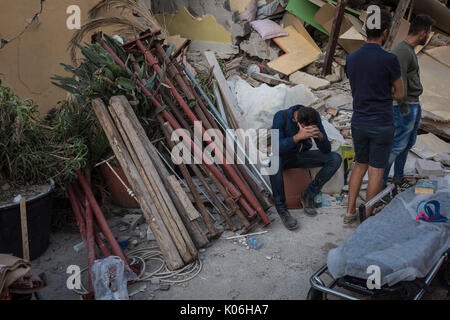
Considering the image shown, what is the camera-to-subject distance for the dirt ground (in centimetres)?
288

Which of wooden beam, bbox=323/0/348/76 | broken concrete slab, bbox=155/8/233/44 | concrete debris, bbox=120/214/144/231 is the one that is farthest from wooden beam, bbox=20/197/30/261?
broken concrete slab, bbox=155/8/233/44

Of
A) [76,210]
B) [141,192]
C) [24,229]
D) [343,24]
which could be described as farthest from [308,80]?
[24,229]

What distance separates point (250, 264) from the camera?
10.6ft

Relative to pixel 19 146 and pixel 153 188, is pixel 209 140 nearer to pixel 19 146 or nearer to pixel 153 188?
pixel 153 188

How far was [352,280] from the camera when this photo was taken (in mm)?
2418

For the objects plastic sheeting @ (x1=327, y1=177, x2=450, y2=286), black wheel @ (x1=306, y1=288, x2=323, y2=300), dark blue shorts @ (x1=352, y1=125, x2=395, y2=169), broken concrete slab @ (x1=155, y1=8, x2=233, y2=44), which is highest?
broken concrete slab @ (x1=155, y1=8, x2=233, y2=44)

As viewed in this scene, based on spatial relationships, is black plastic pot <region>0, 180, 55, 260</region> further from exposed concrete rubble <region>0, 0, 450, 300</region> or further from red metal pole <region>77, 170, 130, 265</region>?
red metal pole <region>77, 170, 130, 265</region>

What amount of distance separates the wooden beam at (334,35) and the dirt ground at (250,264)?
3.98m

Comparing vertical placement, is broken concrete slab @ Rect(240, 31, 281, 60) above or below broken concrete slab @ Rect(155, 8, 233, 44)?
below

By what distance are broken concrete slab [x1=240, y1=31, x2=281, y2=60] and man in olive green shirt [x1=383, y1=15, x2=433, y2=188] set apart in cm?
407

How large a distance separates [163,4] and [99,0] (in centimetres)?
335

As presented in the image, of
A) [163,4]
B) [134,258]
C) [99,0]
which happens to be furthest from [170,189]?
[163,4]

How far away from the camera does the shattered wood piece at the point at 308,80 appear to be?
6988mm

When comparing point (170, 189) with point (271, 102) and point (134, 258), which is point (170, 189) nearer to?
point (134, 258)
